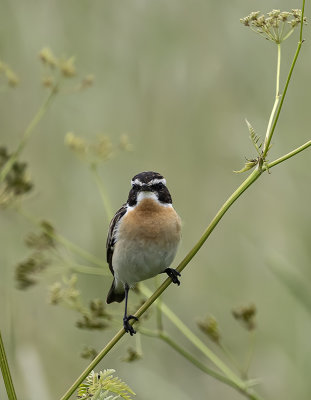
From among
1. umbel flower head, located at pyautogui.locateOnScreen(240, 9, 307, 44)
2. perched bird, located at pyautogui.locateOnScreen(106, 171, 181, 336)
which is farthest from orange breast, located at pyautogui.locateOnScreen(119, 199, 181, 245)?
umbel flower head, located at pyautogui.locateOnScreen(240, 9, 307, 44)

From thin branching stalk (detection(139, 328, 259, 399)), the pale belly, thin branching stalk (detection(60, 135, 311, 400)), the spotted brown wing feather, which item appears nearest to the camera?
thin branching stalk (detection(60, 135, 311, 400))

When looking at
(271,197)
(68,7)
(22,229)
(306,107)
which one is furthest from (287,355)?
(68,7)

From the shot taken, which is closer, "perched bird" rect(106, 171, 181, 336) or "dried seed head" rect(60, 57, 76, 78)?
"perched bird" rect(106, 171, 181, 336)

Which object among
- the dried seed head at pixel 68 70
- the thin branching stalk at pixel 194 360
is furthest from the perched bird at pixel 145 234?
the dried seed head at pixel 68 70

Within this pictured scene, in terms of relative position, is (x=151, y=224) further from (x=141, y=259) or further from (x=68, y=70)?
(x=68, y=70)

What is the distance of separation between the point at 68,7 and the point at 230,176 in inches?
74.1

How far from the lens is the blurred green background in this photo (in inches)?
193

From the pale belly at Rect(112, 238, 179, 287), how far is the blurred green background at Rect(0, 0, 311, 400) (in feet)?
3.01

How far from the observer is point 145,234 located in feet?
12.8

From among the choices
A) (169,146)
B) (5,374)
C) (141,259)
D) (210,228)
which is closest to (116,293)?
(141,259)

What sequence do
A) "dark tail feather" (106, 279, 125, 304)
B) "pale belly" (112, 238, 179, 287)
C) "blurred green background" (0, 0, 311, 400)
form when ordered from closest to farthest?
1. "pale belly" (112, 238, 179, 287)
2. "dark tail feather" (106, 279, 125, 304)
3. "blurred green background" (0, 0, 311, 400)

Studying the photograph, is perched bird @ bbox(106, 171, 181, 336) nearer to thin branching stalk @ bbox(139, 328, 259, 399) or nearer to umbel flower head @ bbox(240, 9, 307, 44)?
thin branching stalk @ bbox(139, 328, 259, 399)

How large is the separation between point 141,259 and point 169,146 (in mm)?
1938

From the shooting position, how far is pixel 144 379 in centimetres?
432
